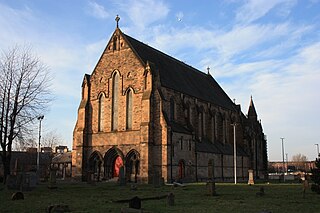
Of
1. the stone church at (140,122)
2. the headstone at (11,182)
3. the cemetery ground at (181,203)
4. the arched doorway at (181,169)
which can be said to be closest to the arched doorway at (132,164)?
the stone church at (140,122)

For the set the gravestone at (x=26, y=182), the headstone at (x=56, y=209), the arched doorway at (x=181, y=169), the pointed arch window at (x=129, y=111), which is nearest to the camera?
the headstone at (x=56, y=209)

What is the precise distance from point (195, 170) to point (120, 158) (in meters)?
9.02

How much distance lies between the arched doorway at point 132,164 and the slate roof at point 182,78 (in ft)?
28.1

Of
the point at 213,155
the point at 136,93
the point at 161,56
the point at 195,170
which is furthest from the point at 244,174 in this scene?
the point at 136,93

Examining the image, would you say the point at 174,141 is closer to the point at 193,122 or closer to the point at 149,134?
the point at 149,134

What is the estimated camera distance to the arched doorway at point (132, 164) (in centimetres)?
4009

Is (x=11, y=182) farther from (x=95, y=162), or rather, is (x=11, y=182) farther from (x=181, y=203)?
(x=95, y=162)

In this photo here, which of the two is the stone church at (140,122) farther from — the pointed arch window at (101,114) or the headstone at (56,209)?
the headstone at (56,209)

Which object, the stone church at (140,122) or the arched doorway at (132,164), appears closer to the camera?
the stone church at (140,122)

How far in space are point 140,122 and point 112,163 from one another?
6.22m

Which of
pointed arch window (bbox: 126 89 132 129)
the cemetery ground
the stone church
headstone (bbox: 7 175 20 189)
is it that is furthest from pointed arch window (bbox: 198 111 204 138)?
headstone (bbox: 7 175 20 189)

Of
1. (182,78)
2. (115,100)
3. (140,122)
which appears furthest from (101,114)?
(182,78)

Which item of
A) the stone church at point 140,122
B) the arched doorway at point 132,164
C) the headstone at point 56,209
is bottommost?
the headstone at point 56,209

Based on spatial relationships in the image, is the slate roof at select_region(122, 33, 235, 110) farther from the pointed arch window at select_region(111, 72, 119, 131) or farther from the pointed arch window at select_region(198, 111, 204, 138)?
the pointed arch window at select_region(111, 72, 119, 131)
